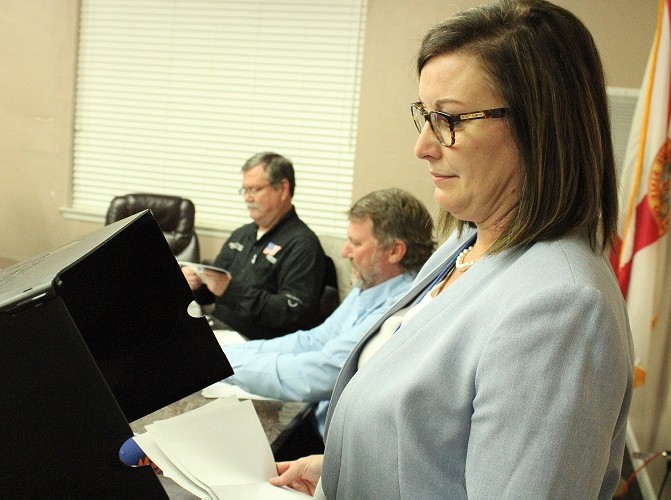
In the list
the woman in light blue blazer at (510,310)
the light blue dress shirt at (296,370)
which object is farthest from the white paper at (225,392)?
the woman in light blue blazer at (510,310)

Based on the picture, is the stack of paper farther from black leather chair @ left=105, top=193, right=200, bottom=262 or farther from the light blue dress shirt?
black leather chair @ left=105, top=193, right=200, bottom=262

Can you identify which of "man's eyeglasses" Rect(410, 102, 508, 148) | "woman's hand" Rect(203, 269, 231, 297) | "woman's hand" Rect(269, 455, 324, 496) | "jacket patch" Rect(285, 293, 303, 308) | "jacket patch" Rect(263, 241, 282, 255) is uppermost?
"man's eyeglasses" Rect(410, 102, 508, 148)

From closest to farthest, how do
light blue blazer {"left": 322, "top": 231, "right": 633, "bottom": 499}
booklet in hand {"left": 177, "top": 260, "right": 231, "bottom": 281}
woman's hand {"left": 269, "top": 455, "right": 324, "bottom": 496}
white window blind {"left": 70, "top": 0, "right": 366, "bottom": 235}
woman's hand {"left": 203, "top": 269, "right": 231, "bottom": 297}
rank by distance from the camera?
light blue blazer {"left": 322, "top": 231, "right": 633, "bottom": 499}
woman's hand {"left": 269, "top": 455, "right": 324, "bottom": 496}
booklet in hand {"left": 177, "top": 260, "right": 231, "bottom": 281}
woman's hand {"left": 203, "top": 269, "right": 231, "bottom": 297}
white window blind {"left": 70, "top": 0, "right": 366, "bottom": 235}

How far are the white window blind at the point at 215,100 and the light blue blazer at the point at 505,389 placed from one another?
12.7 ft

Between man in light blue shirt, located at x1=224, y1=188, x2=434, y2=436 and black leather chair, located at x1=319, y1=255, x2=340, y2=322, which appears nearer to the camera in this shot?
man in light blue shirt, located at x1=224, y1=188, x2=434, y2=436

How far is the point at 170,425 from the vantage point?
101cm

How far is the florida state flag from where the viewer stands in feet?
8.82

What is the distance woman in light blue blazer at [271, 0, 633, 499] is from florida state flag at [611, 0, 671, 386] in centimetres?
194

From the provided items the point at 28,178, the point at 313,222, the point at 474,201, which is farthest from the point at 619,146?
the point at 28,178

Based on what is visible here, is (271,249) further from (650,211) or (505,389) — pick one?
(505,389)

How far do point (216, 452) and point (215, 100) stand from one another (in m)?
4.16

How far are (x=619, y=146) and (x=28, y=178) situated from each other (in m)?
4.21

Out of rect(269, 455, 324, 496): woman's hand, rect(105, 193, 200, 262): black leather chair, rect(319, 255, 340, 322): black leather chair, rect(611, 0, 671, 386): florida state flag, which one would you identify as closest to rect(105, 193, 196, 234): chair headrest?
rect(105, 193, 200, 262): black leather chair

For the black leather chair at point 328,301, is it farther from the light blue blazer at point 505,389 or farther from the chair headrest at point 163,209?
the light blue blazer at point 505,389
